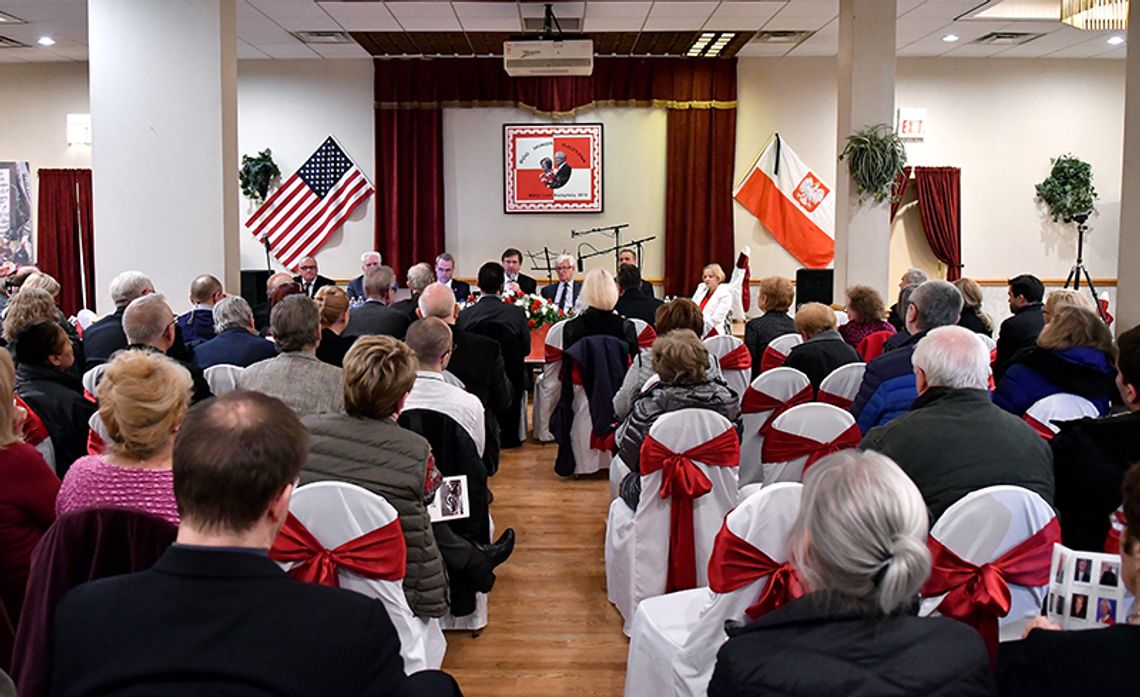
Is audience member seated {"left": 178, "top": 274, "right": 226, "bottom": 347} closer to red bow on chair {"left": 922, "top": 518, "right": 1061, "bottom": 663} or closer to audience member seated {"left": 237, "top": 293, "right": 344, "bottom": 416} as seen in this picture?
audience member seated {"left": 237, "top": 293, "right": 344, "bottom": 416}

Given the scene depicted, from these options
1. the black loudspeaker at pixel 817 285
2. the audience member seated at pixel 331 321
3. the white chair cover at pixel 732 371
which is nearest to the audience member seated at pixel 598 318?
the white chair cover at pixel 732 371

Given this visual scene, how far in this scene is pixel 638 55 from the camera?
1303 cm

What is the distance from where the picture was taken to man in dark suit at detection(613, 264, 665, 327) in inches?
305

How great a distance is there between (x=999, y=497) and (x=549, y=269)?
1043 cm

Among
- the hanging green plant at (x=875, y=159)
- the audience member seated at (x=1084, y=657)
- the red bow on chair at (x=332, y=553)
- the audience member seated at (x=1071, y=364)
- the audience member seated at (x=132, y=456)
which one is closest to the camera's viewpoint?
the audience member seated at (x=1084, y=657)

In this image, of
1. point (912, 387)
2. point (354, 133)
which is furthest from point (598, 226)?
point (912, 387)

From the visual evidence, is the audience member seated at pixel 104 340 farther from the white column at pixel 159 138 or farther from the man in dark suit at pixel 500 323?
the man in dark suit at pixel 500 323

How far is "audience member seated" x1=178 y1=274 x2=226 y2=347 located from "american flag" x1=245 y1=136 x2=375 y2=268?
693 centimetres

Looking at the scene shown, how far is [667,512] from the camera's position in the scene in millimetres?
4156

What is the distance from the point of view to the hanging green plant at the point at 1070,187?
13.2 m

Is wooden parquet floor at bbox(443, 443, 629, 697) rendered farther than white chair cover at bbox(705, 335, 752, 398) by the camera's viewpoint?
No

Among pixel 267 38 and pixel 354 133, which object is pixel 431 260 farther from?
pixel 267 38

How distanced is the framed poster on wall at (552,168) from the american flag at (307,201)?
1889 mm

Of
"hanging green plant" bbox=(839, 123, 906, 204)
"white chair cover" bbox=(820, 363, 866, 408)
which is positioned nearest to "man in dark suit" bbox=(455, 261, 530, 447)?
"white chair cover" bbox=(820, 363, 866, 408)
